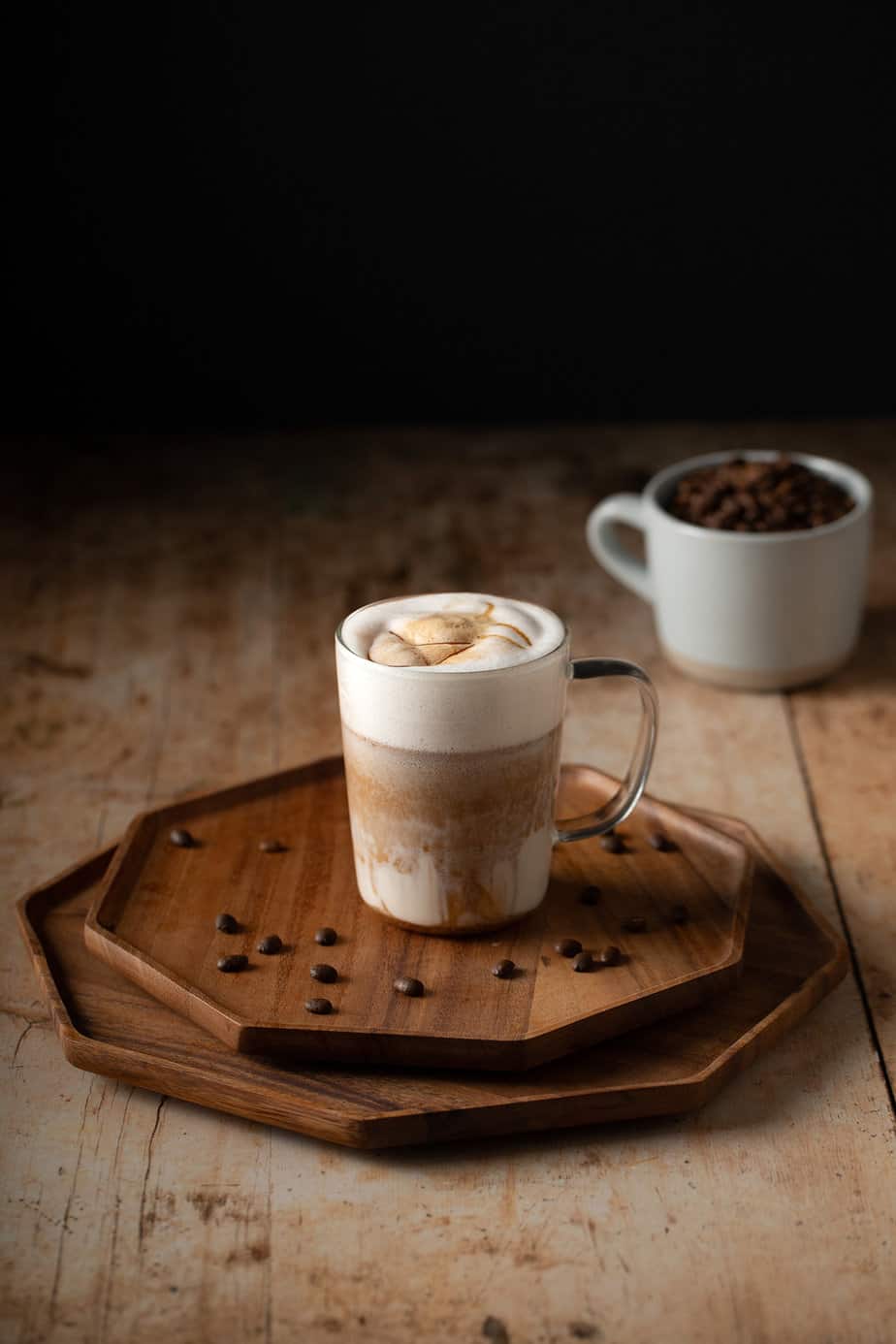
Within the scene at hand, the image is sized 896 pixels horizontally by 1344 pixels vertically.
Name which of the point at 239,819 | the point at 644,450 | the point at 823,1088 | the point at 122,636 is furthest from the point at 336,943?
the point at 644,450

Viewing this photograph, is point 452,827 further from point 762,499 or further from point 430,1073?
point 762,499

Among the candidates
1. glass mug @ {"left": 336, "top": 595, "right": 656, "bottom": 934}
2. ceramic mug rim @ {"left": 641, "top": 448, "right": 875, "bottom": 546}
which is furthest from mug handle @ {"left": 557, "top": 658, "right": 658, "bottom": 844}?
ceramic mug rim @ {"left": 641, "top": 448, "right": 875, "bottom": 546}

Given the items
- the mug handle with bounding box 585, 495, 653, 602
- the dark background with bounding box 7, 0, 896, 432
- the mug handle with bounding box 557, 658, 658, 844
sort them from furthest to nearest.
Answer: the dark background with bounding box 7, 0, 896, 432 < the mug handle with bounding box 585, 495, 653, 602 < the mug handle with bounding box 557, 658, 658, 844

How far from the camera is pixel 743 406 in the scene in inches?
86.3

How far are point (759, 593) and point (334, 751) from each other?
41 centimetres

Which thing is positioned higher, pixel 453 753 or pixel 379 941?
pixel 453 753

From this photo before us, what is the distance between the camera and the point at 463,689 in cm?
85

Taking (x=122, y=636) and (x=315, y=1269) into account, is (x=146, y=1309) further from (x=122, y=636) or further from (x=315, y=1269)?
(x=122, y=636)

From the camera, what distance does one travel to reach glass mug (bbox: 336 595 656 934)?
0.86m

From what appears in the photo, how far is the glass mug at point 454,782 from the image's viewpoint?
0.86 metres

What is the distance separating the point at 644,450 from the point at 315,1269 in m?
1.44

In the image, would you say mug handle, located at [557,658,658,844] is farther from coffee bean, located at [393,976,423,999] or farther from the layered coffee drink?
coffee bean, located at [393,976,423,999]

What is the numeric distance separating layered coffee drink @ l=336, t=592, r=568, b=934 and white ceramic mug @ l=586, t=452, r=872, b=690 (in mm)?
441

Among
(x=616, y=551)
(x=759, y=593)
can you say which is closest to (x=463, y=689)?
(x=759, y=593)
